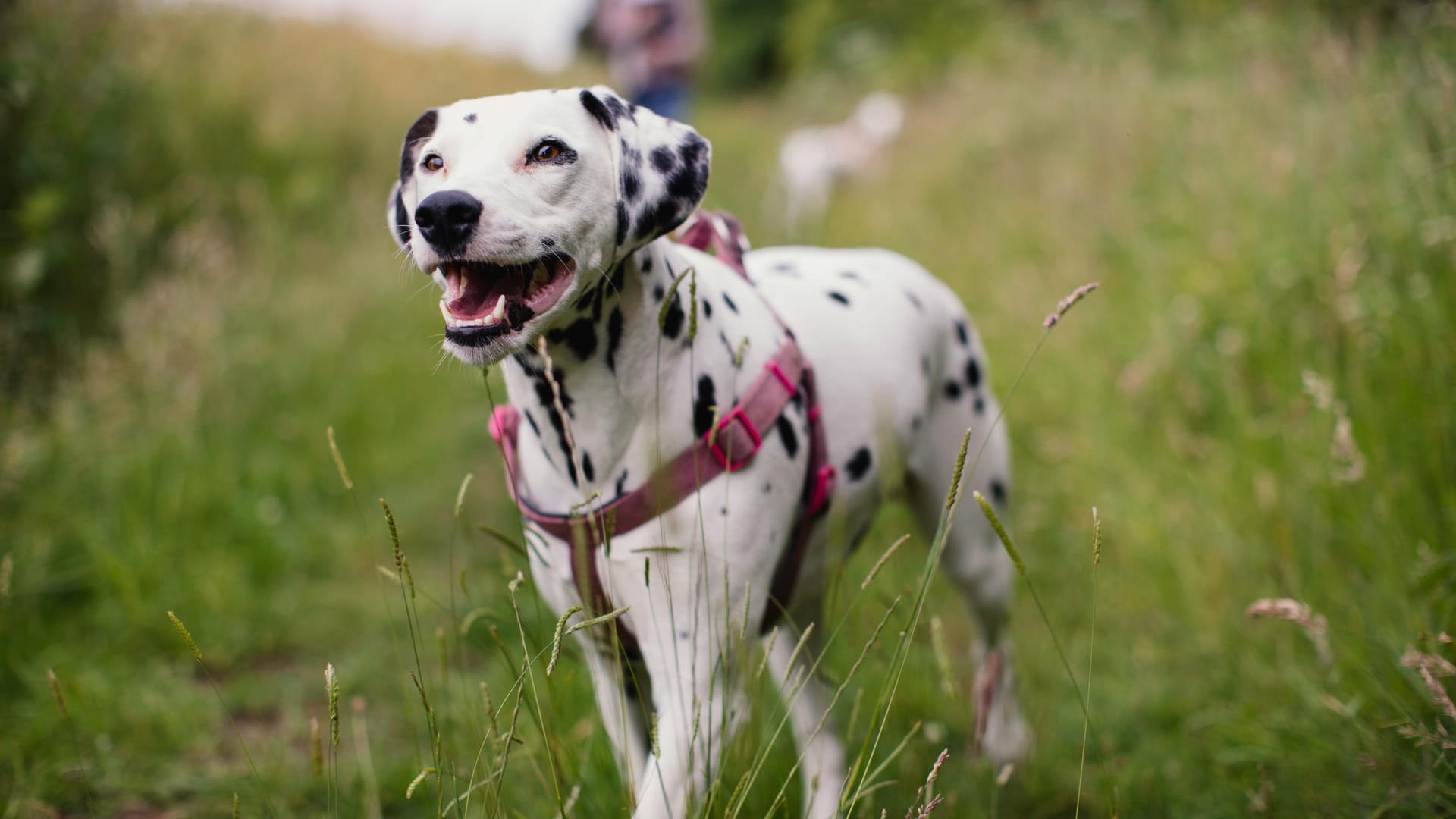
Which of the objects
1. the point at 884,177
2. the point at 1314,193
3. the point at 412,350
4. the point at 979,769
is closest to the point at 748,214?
the point at 884,177

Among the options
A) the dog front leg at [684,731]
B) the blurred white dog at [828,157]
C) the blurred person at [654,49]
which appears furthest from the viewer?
the blurred white dog at [828,157]

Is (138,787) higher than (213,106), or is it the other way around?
(213,106)

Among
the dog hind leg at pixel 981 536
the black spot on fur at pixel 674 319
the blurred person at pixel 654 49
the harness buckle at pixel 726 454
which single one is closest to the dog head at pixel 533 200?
the black spot on fur at pixel 674 319

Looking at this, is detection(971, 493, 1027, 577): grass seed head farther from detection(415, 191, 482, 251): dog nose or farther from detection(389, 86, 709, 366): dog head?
detection(415, 191, 482, 251): dog nose

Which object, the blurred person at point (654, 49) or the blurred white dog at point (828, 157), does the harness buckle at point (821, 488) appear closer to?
the blurred person at point (654, 49)

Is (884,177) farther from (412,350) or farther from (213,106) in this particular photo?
(213,106)

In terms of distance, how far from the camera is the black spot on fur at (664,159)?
1.83 metres

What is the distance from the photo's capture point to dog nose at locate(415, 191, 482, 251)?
1605 mm

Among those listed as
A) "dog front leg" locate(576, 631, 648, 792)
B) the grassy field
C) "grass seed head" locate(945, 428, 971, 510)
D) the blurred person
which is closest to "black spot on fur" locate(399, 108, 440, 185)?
the grassy field

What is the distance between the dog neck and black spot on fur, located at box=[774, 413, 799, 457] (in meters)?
0.21

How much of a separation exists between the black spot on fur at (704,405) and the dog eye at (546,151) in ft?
1.76

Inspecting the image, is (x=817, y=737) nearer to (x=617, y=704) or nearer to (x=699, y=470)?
(x=617, y=704)

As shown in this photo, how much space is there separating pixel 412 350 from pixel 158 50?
2.82m

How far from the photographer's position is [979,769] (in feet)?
8.70
